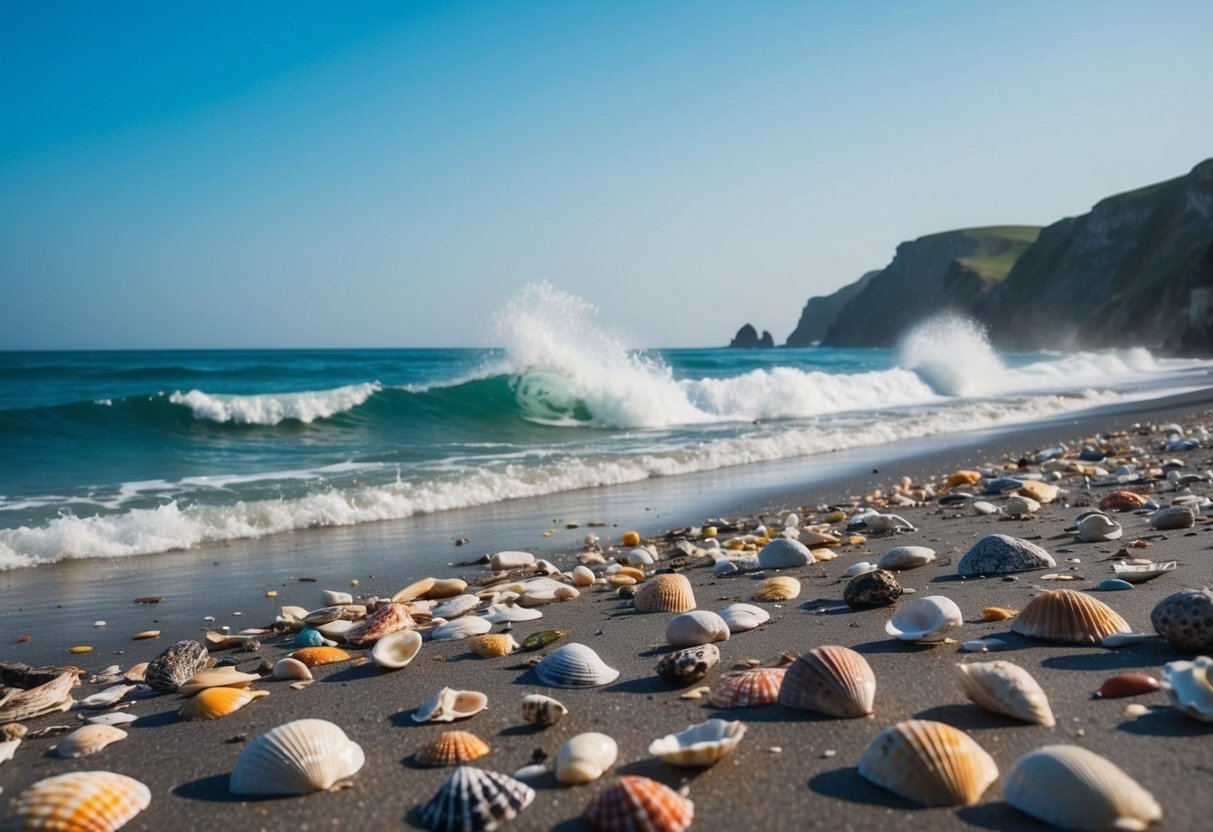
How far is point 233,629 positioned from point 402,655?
1705mm

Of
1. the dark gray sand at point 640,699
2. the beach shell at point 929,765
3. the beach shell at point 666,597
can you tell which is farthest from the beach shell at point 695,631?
the beach shell at point 929,765

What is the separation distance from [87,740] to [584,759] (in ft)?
5.48

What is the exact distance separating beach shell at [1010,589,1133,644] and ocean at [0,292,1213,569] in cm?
633

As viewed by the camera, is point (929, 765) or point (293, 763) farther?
point (293, 763)

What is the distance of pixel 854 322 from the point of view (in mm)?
134500

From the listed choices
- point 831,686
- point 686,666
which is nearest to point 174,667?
point 686,666

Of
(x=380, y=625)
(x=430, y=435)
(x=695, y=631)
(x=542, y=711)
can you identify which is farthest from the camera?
(x=430, y=435)

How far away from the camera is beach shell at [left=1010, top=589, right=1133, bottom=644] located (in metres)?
2.88

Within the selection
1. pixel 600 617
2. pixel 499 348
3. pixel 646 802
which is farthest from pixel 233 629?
pixel 499 348

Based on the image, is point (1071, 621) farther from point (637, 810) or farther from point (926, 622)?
point (637, 810)

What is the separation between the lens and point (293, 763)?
7.09ft

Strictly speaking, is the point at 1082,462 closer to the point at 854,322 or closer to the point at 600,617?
the point at 600,617

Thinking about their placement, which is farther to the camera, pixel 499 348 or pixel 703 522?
pixel 499 348

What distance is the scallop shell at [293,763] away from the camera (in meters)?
2.15
